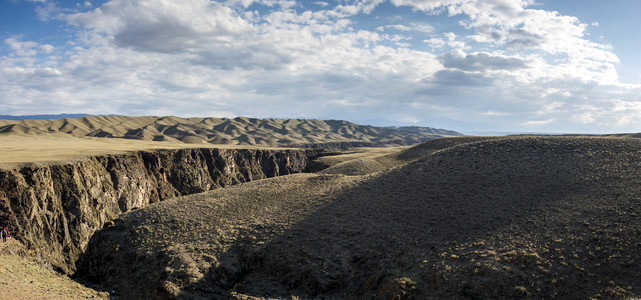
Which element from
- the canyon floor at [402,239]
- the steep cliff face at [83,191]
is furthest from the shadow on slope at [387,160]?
the steep cliff face at [83,191]

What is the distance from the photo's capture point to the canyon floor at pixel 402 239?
22.4 meters

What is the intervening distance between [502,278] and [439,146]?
5183 centimetres

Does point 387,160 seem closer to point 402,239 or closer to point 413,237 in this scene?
point 413,237

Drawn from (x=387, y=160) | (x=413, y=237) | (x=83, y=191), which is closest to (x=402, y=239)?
(x=413, y=237)

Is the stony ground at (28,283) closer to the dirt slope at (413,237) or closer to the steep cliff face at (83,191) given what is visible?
the dirt slope at (413,237)

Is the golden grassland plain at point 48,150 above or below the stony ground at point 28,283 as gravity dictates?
above

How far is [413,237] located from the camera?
29.4 m

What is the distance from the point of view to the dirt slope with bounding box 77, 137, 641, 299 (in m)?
22.5

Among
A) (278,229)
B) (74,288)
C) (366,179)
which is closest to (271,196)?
(278,229)

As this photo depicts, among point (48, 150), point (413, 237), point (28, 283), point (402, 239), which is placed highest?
point (48, 150)

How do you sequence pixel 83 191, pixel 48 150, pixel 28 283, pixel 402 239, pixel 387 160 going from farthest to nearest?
pixel 387 160
pixel 48 150
pixel 83 191
pixel 402 239
pixel 28 283

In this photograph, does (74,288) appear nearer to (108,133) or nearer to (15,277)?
(15,277)

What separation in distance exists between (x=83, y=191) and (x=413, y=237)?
48.0 meters

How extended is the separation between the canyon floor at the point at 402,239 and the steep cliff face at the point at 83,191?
24.6ft
